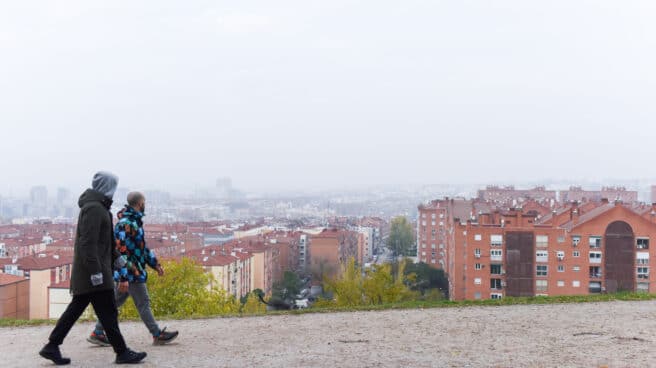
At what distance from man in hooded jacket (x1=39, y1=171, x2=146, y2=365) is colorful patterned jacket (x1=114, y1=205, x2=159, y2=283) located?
413 mm

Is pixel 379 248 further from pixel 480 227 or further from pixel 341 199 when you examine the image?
pixel 480 227

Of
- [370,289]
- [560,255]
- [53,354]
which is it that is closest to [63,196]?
[560,255]

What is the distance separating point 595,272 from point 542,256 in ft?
12.1

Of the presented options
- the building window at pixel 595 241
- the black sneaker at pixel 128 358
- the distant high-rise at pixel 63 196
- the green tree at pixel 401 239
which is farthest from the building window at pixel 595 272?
the distant high-rise at pixel 63 196

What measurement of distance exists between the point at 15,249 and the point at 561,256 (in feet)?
202

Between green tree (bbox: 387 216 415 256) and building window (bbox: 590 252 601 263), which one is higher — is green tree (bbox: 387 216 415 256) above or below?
below

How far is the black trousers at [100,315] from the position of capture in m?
6.70

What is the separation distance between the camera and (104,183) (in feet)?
22.2

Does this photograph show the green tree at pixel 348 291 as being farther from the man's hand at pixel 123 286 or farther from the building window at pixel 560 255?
the building window at pixel 560 255

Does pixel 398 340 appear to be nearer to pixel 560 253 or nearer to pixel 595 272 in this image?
pixel 560 253

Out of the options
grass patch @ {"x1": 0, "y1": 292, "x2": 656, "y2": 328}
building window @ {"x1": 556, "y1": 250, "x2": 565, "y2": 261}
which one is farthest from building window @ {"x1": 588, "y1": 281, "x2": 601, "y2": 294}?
grass patch @ {"x1": 0, "y1": 292, "x2": 656, "y2": 328}

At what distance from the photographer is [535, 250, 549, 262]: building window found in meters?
44.0

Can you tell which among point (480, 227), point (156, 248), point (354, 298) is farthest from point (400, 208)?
point (354, 298)

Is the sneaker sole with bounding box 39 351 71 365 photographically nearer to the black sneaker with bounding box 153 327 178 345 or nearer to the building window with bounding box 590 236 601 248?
the black sneaker with bounding box 153 327 178 345
